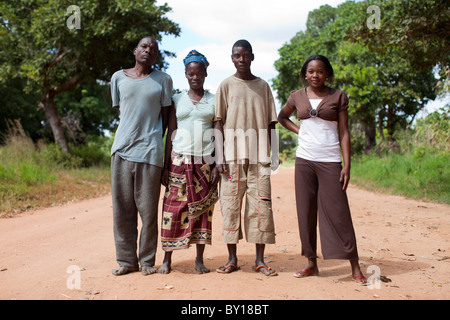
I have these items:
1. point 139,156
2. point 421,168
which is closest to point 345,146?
point 139,156

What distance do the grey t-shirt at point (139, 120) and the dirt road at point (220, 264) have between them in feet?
3.82

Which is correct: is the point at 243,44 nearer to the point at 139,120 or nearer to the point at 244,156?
the point at 244,156

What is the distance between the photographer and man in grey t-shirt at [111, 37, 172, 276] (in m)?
3.93

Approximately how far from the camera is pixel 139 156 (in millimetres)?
3914

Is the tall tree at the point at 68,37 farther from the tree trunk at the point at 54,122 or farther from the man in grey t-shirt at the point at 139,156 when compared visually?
the man in grey t-shirt at the point at 139,156

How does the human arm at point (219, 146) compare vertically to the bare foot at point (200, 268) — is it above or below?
above

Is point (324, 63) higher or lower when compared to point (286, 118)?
higher

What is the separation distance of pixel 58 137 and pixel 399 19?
11.3 m

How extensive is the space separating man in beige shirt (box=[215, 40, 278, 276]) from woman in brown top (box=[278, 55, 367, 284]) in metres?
0.34

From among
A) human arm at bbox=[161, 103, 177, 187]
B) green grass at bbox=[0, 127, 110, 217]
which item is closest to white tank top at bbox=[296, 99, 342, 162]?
human arm at bbox=[161, 103, 177, 187]

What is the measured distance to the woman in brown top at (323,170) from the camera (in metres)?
3.79

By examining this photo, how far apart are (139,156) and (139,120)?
343 mm

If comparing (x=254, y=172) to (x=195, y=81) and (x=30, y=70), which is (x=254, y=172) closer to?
(x=195, y=81)

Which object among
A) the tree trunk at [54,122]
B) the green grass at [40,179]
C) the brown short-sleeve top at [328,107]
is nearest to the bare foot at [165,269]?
the brown short-sleeve top at [328,107]
